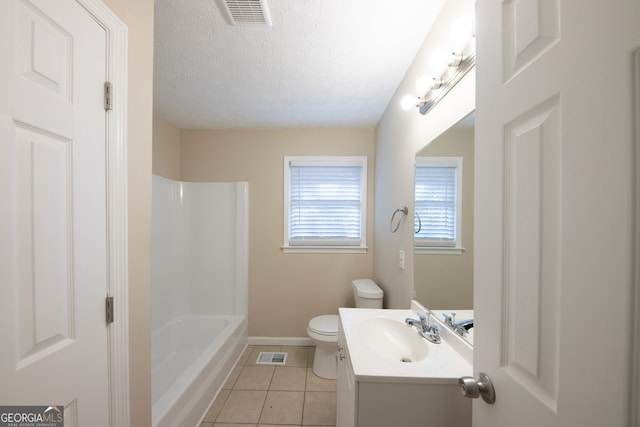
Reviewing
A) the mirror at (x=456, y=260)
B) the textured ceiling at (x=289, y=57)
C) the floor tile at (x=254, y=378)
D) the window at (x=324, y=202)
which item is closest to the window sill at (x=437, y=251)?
the mirror at (x=456, y=260)

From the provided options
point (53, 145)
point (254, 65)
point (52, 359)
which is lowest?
point (52, 359)

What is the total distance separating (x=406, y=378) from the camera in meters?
0.93

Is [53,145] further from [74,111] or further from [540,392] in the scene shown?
[540,392]

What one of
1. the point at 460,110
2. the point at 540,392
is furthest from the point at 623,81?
the point at 460,110

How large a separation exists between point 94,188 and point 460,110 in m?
1.43

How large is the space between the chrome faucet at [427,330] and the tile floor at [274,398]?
102 centimetres

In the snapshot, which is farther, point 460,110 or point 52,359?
point 460,110

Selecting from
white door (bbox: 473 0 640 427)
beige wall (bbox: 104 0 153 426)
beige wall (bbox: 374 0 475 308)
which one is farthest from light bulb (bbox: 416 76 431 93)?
beige wall (bbox: 104 0 153 426)

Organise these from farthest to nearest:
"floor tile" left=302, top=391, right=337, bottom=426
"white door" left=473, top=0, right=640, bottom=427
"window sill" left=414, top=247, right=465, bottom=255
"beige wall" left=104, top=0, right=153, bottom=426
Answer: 1. "floor tile" left=302, top=391, right=337, bottom=426
2. "window sill" left=414, top=247, right=465, bottom=255
3. "beige wall" left=104, top=0, right=153, bottom=426
4. "white door" left=473, top=0, right=640, bottom=427

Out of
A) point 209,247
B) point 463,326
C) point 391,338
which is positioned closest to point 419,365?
point 463,326

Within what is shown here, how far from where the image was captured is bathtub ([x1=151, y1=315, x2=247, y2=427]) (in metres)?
1.55

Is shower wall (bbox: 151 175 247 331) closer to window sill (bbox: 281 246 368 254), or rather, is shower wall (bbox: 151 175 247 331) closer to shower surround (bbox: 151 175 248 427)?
shower surround (bbox: 151 175 248 427)

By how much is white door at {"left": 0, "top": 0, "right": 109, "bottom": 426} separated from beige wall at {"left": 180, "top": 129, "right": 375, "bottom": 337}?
2.02 m

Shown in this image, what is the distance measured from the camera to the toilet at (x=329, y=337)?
84.2 inches
